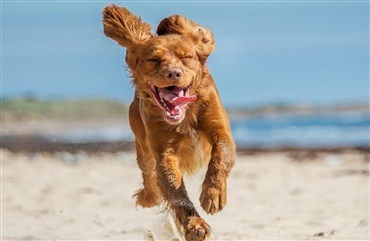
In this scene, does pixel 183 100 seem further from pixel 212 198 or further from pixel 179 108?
pixel 212 198

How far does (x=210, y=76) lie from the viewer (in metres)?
6.48

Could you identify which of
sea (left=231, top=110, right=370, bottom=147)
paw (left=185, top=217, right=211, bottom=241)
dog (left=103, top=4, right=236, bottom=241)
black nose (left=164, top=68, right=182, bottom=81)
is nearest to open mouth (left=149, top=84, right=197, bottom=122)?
dog (left=103, top=4, right=236, bottom=241)

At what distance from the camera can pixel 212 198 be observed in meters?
5.91

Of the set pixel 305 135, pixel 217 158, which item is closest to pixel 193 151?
pixel 217 158

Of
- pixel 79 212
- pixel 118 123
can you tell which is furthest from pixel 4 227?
pixel 118 123

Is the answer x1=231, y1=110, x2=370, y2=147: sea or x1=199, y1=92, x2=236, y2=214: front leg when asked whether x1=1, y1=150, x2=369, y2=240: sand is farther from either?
x1=231, y1=110, x2=370, y2=147: sea

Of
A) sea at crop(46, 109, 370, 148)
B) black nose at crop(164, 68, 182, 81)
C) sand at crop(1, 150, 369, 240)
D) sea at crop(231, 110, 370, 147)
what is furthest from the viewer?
sea at crop(231, 110, 370, 147)

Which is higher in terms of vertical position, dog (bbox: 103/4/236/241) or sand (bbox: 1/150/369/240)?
dog (bbox: 103/4/236/241)

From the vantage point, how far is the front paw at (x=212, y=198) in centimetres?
591

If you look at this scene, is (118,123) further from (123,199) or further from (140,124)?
(140,124)

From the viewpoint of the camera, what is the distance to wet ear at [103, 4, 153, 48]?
21.0ft

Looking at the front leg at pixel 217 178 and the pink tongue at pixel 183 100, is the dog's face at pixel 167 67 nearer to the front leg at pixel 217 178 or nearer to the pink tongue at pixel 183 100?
the pink tongue at pixel 183 100

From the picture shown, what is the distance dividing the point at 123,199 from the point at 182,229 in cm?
539

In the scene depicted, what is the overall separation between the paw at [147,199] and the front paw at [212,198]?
1.42 meters
